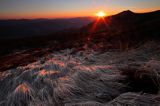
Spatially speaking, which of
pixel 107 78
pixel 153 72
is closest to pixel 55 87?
pixel 107 78

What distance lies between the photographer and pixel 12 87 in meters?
3.86

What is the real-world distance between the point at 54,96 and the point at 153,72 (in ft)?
6.96

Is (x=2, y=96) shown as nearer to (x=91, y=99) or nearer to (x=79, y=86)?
(x=79, y=86)

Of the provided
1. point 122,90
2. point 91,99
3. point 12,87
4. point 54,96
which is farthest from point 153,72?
point 12,87

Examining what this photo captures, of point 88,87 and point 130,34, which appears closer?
point 88,87

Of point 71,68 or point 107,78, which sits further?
point 71,68

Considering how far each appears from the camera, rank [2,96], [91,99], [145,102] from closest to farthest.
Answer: [145,102]
[91,99]
[2,96]

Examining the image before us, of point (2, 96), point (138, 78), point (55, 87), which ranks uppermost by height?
point (138, 78)

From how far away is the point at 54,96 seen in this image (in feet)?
10.1

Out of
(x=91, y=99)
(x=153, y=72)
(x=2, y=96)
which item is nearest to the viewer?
(x=91, y=99)

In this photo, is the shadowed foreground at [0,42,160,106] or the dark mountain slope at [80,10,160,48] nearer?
the shadowed foreground at [0,42,160,106]

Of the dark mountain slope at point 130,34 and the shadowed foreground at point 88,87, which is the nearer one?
the shadowed foreground at point 88,87

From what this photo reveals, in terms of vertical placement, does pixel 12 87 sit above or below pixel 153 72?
below

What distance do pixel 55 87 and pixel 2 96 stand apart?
1252 millimetres
